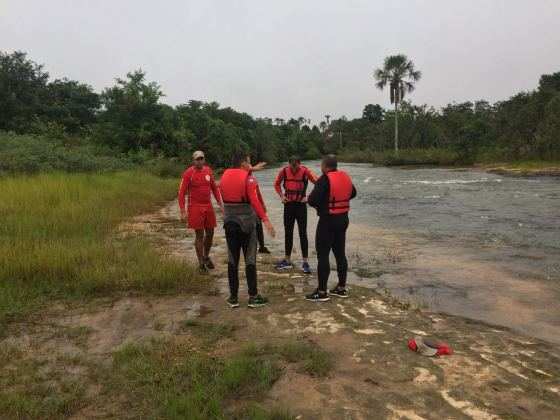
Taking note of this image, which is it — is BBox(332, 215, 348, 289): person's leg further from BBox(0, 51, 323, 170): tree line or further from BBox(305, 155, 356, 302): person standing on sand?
BBox(0, 51, 323, 170): tree line

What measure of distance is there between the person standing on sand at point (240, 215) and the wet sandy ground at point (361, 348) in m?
0.38

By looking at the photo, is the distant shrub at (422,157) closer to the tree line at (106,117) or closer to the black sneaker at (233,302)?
the tree line at (106,117)

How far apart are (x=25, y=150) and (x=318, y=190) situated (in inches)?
665

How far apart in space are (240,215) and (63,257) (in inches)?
112

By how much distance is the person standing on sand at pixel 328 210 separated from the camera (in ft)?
19.4

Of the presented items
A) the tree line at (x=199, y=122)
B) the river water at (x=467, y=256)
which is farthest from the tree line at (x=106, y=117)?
the river water at (x=467, y=256)

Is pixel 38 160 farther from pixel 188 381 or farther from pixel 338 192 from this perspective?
pixel 188 381

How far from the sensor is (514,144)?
4600 centimetres

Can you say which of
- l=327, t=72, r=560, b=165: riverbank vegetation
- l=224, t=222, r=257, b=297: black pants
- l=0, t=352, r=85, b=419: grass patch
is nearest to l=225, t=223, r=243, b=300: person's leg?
l=224, t=222, r=257, b=297: black pants

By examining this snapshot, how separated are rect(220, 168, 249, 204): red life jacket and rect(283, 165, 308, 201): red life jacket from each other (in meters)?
1.87

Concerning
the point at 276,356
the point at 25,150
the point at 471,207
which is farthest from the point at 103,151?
the point at 276,356

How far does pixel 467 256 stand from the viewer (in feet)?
30.7

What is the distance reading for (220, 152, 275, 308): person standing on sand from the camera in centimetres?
568

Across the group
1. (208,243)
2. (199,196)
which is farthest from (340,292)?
(199,196)
